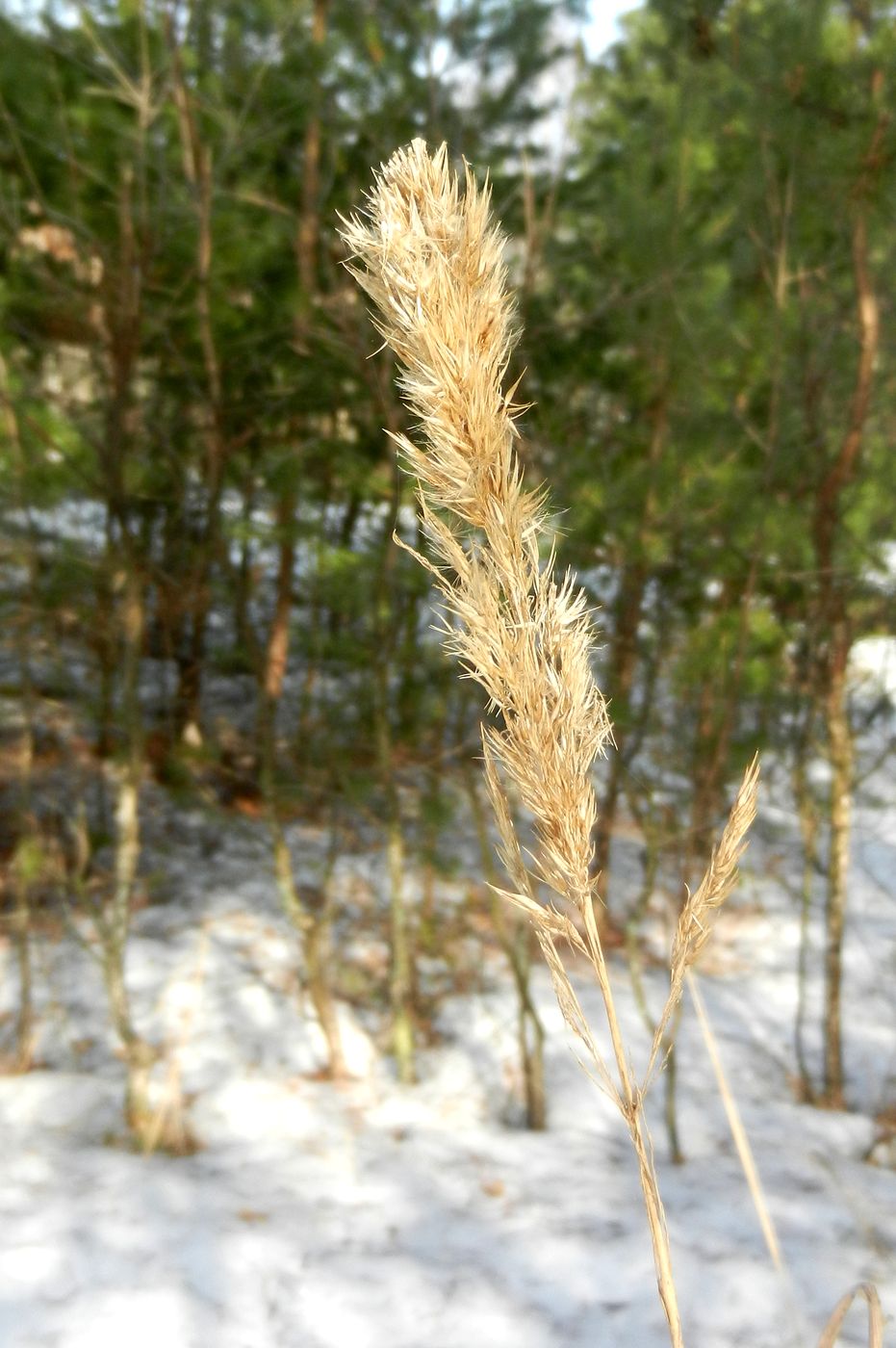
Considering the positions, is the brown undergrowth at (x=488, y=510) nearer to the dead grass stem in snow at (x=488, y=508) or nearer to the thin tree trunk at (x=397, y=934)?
the dead grass stem in snow at (x=488, y=508)

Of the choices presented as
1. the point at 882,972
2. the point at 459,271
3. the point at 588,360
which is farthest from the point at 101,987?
the point at 459,271

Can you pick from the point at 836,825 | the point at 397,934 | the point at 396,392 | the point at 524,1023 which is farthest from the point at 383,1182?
the point at 396,392

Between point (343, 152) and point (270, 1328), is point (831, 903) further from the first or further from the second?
point (343, 152)

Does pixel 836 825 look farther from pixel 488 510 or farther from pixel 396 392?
pixel 488 510

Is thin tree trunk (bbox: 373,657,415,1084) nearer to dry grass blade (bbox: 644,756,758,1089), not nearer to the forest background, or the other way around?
the forest background

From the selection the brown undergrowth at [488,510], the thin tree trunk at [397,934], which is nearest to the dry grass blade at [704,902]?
the brown undergrowth at [488,510]
